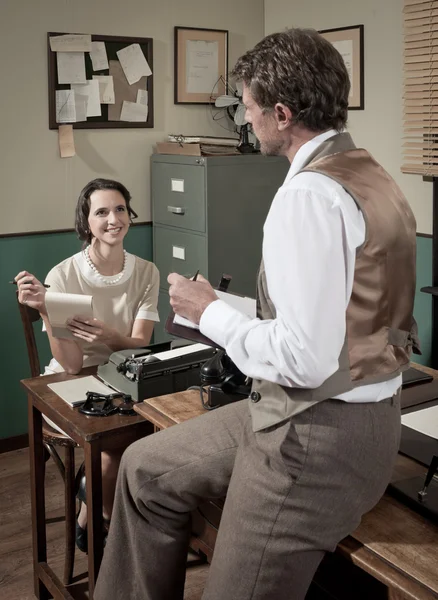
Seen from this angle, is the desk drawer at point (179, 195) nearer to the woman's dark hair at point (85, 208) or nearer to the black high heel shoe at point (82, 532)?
the woman's dark hair at point (85, 208)

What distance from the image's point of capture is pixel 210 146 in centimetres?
388

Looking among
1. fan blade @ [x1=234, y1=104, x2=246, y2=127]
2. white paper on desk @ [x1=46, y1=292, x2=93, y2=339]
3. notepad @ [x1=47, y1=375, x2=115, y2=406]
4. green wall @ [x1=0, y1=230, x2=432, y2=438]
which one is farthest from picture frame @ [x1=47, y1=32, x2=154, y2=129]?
notepad @ [x1=47, y1=375, x2=115, y2=406]

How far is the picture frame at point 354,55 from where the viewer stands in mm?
3773

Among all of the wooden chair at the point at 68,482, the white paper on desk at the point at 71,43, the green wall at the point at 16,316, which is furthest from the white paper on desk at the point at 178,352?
the white paper on desk at the point at 71,43

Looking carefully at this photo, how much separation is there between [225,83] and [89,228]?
177 centimetres

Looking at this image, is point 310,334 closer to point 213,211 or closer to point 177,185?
point 213,211

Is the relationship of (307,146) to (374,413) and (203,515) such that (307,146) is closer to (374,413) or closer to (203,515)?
(374,413)

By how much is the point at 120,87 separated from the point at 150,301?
1.55m

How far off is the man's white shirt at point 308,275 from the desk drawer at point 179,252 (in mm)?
2494

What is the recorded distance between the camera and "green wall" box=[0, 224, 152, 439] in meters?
3.78

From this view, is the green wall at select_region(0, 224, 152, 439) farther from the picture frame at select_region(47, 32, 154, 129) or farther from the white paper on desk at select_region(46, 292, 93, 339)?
the white paper on desk at select_region(46, 292, 93, 339)

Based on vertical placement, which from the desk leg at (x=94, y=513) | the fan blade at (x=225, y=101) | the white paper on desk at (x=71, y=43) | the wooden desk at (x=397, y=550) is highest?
the white paper on desk at (x=71, y=43)

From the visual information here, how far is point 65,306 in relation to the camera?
94.8 inches

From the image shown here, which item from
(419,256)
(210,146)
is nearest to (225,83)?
(210,146)
